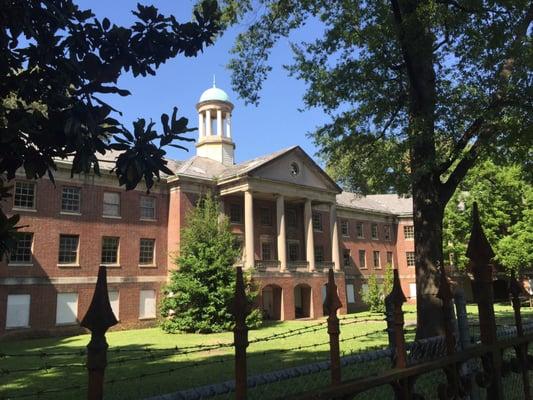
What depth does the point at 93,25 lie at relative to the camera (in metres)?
3.54

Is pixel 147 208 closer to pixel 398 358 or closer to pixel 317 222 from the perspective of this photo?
pixel 317 222

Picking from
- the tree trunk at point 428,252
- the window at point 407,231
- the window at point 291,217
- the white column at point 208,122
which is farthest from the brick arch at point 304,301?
the tree trunk at point 428,252

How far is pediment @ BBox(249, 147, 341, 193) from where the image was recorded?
37.2 metres

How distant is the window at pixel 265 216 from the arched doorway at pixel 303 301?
564 centimetres

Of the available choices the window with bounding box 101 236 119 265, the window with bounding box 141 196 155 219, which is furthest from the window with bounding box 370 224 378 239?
the window with bounding box 101 236 119 265

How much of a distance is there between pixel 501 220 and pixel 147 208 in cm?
2936

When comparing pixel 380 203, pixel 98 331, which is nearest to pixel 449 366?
pixel 98 331

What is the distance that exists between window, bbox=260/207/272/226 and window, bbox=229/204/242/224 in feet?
7.79

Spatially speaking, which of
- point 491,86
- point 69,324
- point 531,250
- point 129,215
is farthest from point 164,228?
point 531,250

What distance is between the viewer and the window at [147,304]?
3141 centimetres

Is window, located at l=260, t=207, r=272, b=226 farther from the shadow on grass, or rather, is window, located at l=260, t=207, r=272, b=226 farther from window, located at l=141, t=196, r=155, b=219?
the shadow on grass

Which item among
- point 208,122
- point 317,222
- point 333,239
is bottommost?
point 333,239

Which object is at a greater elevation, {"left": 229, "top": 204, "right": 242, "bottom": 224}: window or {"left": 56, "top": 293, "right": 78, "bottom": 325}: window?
{"left": 229, "top": 204, "right": 242, "bottom": 224}: window

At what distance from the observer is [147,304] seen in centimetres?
3175
